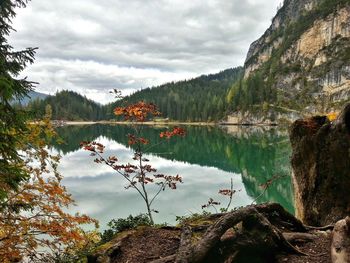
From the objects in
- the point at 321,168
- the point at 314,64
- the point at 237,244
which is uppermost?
the point at 314,64

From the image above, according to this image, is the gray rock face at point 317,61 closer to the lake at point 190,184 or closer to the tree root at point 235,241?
the lake at point 190,184

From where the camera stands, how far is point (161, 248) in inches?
318

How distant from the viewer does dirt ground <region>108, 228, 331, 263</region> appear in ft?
22.3

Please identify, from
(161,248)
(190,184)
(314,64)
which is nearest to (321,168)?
(161,248)

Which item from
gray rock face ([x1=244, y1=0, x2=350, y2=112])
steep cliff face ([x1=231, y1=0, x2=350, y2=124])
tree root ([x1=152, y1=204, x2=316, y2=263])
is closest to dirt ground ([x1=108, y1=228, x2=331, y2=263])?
tree root ([x1=152, y1=204, x2=316, y2=263])

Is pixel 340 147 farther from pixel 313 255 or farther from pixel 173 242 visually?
pixel 173 242

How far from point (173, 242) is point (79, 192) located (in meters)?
28.0

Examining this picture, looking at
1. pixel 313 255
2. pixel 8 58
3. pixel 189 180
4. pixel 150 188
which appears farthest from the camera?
pixel 189 180

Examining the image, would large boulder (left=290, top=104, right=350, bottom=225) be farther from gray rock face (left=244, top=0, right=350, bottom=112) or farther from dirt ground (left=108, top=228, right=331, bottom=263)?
gray rock face (left=244, top=0, right=350, bottom=112)

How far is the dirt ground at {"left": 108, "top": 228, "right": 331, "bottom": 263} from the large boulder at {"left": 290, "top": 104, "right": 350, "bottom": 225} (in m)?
2.06

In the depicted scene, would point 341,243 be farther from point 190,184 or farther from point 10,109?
point 190,184

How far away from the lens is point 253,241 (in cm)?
699

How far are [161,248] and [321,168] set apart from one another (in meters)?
5.22

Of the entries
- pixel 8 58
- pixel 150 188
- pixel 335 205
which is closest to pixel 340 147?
pixel 335 205
